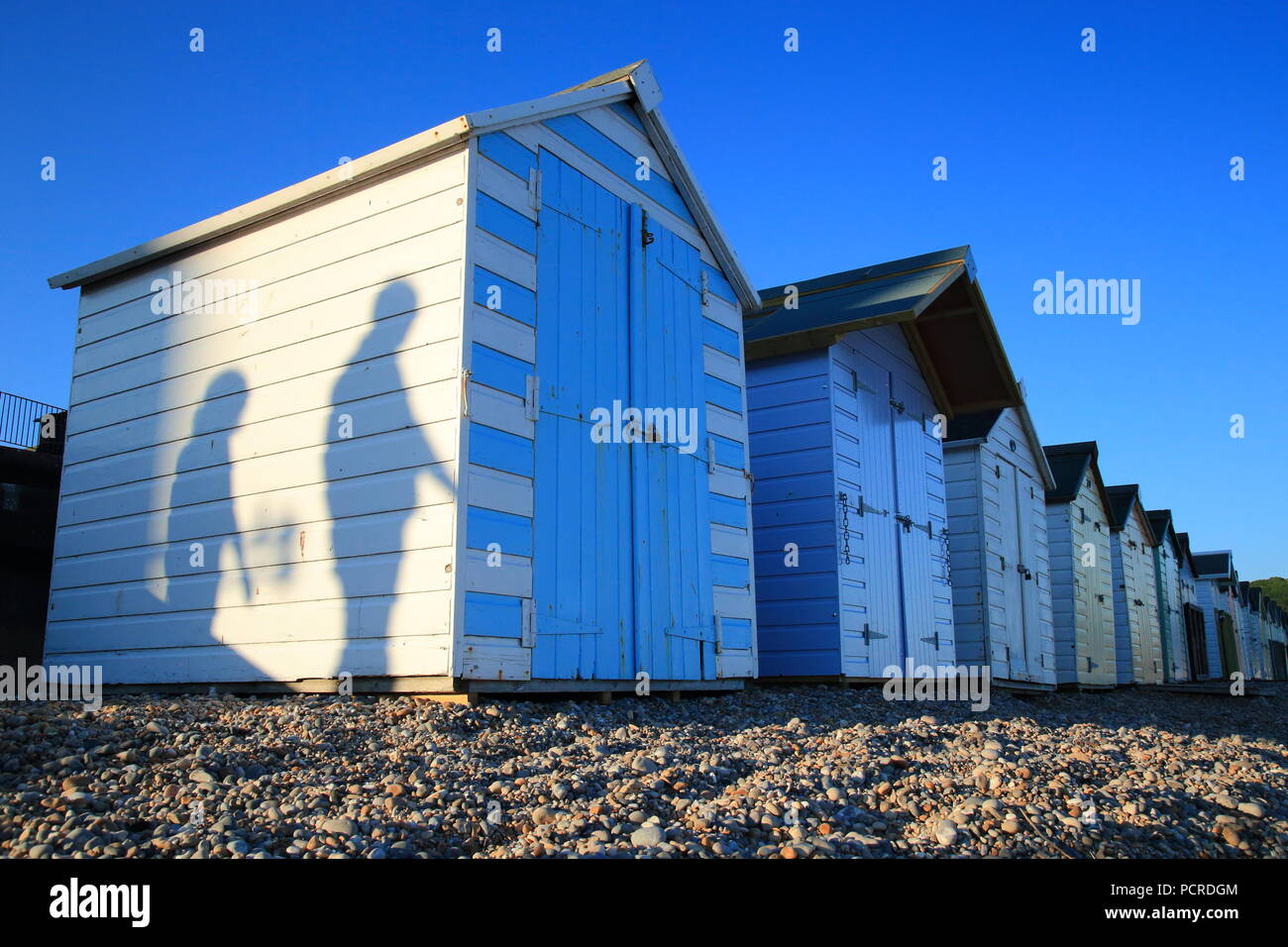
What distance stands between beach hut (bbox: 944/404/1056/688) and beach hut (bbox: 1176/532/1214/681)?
794 inches

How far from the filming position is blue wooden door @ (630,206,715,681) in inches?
303

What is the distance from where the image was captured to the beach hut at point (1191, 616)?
112 ft

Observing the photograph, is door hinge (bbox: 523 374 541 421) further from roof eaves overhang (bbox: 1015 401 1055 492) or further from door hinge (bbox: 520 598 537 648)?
roof eaves overhang (bbox: 1015 401 1055 492)

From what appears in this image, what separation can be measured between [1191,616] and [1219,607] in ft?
19.5

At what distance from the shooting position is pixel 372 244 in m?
7.05

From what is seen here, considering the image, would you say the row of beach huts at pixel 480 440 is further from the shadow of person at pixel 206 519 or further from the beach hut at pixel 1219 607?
the beach hut at pixel 1219 607

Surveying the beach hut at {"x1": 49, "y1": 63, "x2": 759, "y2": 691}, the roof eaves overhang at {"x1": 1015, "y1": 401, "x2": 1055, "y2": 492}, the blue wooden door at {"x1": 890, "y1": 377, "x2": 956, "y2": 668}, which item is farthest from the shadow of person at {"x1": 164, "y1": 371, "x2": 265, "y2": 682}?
the roof eaves overhang at {"x1": 1015, "y1": 401, "x2": 1055, "y2": 492}

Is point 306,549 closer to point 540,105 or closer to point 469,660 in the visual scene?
point 469,660

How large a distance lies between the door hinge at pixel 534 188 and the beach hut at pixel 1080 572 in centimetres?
1470

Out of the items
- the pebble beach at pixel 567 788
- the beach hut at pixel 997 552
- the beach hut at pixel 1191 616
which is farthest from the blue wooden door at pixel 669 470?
the beach hut at pixel 1191 616
